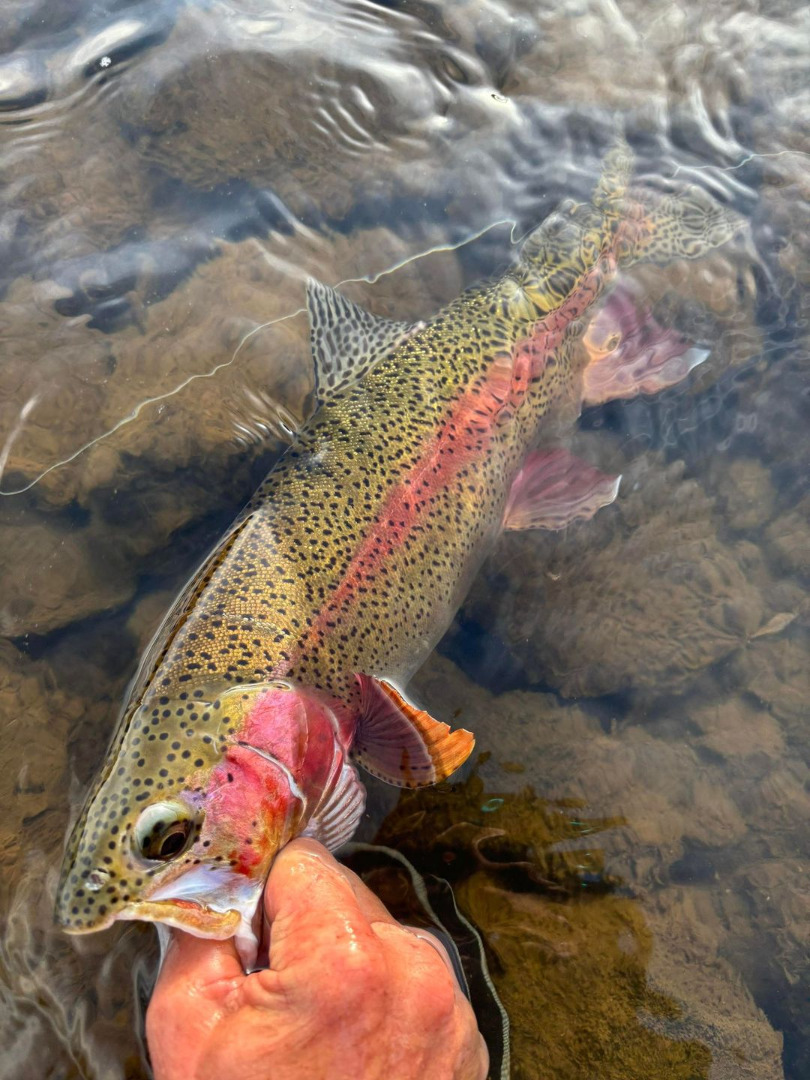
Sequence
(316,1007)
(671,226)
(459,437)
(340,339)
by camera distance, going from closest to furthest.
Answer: (316,1007)
(459,437)
(340,339)
(671,226)

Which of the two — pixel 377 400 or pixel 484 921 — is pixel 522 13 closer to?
pixel 377 400

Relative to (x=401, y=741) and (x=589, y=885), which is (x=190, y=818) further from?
(x=589, y=885)

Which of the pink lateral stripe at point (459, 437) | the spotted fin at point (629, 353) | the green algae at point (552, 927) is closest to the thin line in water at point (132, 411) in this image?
the pink lateral stripe at point (459, 437)

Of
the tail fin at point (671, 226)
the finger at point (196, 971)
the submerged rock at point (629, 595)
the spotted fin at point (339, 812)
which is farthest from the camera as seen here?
the tail fin at point (671, 226)

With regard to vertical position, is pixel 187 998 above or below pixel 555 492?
above

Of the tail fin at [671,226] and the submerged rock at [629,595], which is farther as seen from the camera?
the tail fin at [671,226]

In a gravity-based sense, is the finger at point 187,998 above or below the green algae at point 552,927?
above

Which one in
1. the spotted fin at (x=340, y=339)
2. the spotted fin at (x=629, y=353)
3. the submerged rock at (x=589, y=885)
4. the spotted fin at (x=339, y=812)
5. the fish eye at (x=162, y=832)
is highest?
the spotted fin at (x=340, y=339)

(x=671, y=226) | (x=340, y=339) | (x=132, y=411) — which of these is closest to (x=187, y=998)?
(x=132, y=411)

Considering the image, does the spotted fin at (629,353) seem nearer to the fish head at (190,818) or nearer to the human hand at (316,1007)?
the fish head at (190,818)
